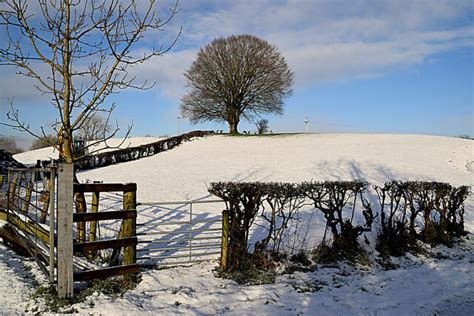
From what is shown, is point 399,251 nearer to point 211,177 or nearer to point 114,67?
point 114,67

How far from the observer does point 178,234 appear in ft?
25.5

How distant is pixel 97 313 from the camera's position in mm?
4188

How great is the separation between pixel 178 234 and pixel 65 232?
3441mm

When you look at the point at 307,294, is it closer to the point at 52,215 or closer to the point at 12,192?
the point at 52,215

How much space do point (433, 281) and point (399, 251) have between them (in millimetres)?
1221

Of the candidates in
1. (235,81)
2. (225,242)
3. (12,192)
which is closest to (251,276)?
(225,242)

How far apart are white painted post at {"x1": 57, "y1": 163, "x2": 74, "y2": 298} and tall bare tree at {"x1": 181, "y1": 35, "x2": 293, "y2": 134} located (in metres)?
34.7

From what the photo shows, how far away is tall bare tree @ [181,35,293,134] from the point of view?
38.5 metres

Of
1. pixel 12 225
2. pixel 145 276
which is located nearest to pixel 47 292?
pixel 145 276

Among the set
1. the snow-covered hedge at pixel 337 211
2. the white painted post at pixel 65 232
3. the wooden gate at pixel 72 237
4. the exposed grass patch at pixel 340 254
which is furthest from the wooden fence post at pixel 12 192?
the exposed grass patch at pixel 340 254

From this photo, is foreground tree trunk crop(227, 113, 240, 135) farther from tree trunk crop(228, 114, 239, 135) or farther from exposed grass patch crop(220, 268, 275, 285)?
exposed grass patch crop(220, 268, 275, 285)

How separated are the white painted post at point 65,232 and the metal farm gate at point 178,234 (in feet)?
3.51

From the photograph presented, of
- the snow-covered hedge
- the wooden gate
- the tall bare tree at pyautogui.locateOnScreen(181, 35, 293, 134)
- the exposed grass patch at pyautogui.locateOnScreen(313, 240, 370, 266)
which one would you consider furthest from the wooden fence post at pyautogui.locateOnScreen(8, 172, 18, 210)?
the tall bare tree at pyautogui.locateOnScreen(181, 35, 293, 134)

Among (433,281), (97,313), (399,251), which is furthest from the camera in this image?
(399,251)
